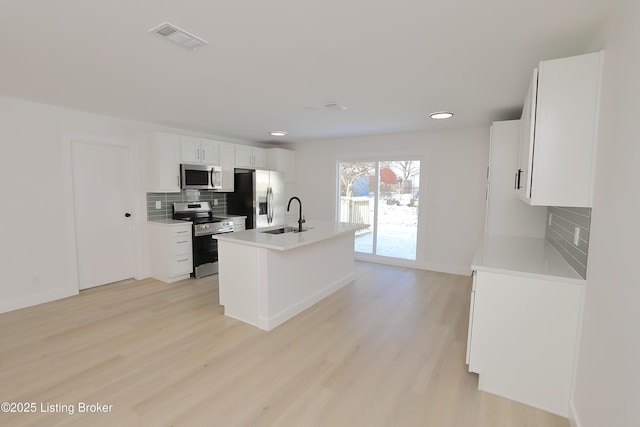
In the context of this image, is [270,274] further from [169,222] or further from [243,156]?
[243,156]

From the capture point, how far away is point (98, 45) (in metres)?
2.01

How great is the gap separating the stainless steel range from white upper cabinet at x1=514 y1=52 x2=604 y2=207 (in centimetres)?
389

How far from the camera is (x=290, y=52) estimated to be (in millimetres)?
2119

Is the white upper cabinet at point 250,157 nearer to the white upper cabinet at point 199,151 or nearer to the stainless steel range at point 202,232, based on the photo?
the white upper cabinet at point 199,151

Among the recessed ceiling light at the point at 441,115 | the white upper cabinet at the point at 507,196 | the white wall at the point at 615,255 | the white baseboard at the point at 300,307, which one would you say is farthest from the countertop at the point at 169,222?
the white wall at the point at 615,255

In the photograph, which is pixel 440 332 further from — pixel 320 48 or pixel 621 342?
pixel 320 48

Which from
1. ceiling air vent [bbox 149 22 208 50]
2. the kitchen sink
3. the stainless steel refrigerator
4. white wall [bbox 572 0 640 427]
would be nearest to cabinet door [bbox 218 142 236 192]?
the stainless steel refrigerator

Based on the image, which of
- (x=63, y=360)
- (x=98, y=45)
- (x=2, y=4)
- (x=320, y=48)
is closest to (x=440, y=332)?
(x=320, y=48)

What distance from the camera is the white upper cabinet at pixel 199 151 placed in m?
4.62

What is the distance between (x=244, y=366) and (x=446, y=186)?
159 inches

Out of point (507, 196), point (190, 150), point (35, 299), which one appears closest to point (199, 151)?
point (190, 150)

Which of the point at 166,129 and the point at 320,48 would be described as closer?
the point at 320,48

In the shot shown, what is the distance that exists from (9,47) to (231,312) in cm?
273

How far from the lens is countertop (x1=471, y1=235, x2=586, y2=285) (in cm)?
190
